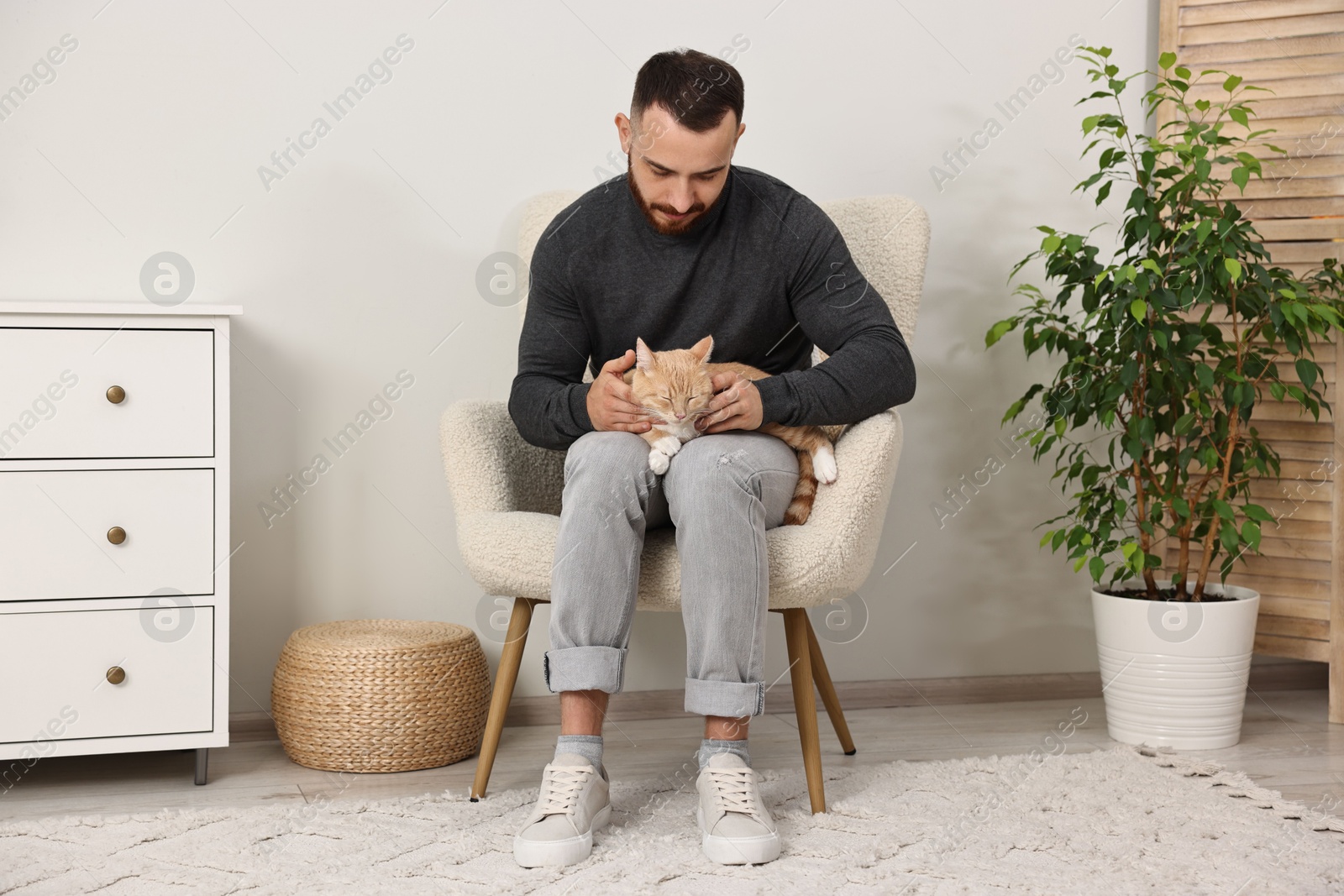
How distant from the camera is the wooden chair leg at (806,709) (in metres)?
1.51

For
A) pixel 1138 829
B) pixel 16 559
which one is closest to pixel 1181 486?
pixel 1138 829

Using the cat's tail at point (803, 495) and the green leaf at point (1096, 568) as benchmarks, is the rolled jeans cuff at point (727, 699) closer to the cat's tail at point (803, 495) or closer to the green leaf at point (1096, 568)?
the cat's tail at point (803, 495)

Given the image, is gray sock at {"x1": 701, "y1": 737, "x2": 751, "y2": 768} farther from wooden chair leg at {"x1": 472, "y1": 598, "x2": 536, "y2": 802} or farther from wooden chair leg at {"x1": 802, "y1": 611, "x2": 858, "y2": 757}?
wooden chair leg at {"x1": 802, "y1": 611, "x2": 858, "y2": 757}

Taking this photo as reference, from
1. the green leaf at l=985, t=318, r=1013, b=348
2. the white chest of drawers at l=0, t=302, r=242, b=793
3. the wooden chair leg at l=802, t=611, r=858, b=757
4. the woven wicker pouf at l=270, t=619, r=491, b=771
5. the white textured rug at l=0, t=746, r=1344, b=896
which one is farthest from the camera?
the green leaf at l=985, t=318, r=1013, b=348

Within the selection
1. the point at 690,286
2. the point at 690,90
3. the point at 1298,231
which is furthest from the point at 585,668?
the point at 1298,231

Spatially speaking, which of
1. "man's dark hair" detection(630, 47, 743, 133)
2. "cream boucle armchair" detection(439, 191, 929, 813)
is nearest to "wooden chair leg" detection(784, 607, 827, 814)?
"cream boucle armchair" detection(439, 191, 929, 813)

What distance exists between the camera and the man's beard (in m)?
1.54

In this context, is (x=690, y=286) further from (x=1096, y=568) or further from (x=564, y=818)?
(x=1096, y=568)

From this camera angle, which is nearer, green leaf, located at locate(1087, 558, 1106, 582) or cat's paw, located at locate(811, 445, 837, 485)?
cat's paw, located at locate(811, 445, 837, 485)

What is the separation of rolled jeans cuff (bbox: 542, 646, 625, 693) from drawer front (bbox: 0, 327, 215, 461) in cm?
66

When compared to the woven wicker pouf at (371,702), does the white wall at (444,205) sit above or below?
above

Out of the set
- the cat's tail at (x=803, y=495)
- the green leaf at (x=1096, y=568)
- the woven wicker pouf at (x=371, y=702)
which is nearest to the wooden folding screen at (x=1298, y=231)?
the green leaf at (x=1096, y=568)

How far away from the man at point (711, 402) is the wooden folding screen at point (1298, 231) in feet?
3.49

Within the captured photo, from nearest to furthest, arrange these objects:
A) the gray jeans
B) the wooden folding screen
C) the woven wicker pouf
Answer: the gray jeans, the woven wicker pouf, the wooden folding screen
